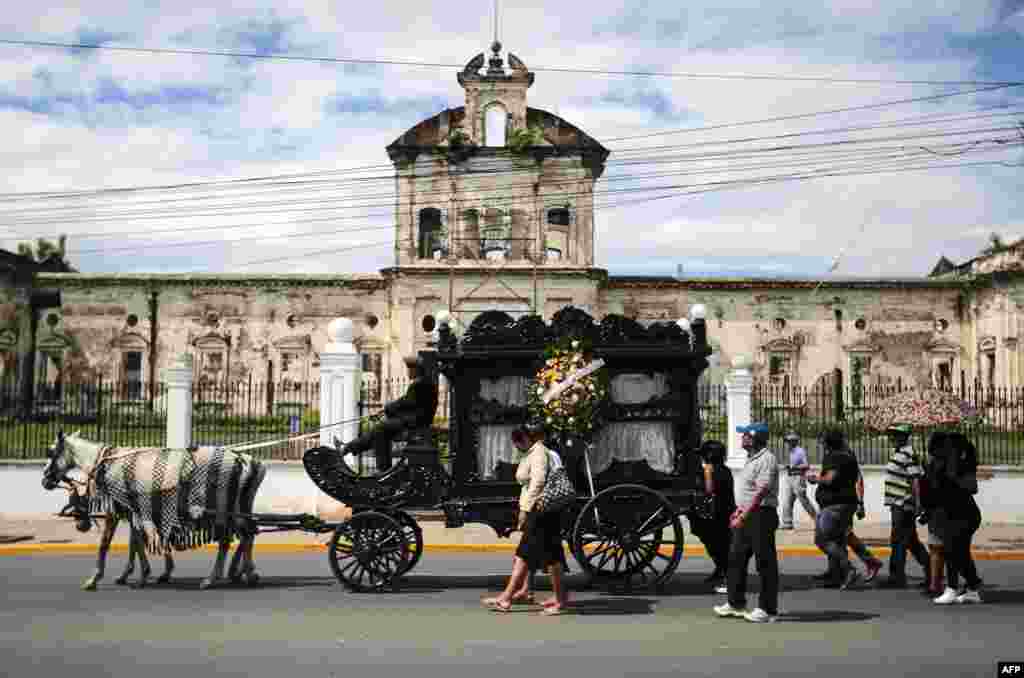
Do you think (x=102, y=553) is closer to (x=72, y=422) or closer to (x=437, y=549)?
(x=437, y=549)

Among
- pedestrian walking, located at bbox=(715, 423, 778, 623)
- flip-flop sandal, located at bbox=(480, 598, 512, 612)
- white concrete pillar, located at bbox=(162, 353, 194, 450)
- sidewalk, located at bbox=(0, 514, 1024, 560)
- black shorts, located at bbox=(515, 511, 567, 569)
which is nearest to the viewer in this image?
pedestrian walking, located at bbox=(715, 423, 778, 623)

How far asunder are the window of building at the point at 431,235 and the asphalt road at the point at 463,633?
2279cm

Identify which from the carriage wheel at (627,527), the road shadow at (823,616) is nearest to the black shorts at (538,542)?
the carriage wheel at (627,527)

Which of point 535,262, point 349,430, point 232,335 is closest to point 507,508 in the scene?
point 349,430

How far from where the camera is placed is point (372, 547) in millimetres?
9750

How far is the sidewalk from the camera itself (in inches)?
552

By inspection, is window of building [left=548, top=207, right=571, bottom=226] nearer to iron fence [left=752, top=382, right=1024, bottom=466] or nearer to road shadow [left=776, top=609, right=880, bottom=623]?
iron fence [left=752, top=382, right=1024, bottom=466]

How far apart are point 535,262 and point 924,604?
23464 mm

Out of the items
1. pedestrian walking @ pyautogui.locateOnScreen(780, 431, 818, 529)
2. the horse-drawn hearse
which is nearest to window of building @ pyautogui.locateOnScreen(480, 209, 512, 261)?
pedestrian walking @ pyautogui.locateOnScreen(780, 431, 818, 529)

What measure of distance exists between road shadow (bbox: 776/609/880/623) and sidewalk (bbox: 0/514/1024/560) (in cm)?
472

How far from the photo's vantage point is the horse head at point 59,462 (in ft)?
33.2

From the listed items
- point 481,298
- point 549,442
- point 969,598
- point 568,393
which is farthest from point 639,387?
point 481,298

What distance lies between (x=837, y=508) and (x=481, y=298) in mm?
22310

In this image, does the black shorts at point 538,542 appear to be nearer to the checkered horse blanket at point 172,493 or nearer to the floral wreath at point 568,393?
the floral wreath at point 568,393
